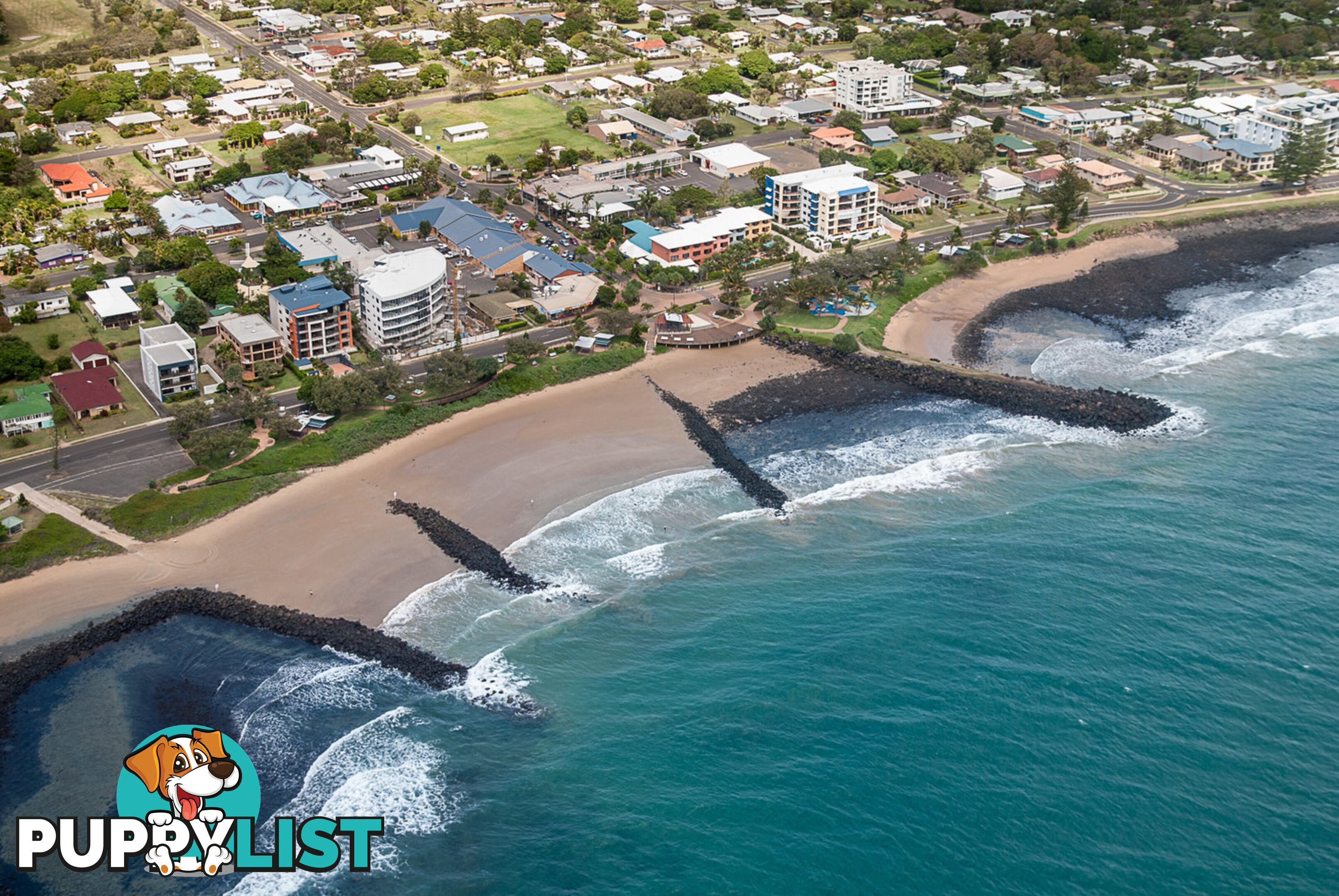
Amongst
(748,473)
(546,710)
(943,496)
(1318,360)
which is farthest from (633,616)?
(1318,360)

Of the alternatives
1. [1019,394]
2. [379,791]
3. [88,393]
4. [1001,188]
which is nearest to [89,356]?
[88,393]

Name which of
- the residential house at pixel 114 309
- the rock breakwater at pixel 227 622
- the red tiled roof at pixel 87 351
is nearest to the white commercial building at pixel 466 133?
the residential house at pixel 114 309

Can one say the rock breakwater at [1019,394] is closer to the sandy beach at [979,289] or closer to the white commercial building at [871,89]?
the sandy beach at [979,289]

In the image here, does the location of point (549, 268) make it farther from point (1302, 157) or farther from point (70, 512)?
point (1302, 157)

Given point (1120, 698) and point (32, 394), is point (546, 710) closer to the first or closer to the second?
point (1120, 698)

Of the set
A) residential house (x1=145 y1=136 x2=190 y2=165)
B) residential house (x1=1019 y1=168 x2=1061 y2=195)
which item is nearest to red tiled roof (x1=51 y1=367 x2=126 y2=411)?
residential house (x1=145 y1=136 x2=190 y2=165)
